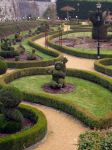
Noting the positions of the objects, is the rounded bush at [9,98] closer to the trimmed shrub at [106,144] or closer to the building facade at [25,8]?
the trimmed shrub at [106,144]

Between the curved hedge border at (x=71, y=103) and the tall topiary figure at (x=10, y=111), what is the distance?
324cm

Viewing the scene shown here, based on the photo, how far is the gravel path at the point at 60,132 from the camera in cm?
1664

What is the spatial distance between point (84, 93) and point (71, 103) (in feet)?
11.3

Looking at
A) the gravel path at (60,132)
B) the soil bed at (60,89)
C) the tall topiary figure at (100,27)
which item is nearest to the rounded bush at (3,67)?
the soil bed at (60,89)

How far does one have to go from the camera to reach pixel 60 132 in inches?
710

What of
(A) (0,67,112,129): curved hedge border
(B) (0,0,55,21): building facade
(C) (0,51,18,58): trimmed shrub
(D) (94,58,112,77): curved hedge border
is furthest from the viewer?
(B) (0,0,55,21): building facade

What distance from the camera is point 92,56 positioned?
3553 centimetres

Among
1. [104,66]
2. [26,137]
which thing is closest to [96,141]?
[26,137]

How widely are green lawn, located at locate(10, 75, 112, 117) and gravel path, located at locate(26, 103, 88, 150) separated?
1.36 meters

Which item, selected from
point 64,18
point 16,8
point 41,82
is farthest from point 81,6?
point 41,82

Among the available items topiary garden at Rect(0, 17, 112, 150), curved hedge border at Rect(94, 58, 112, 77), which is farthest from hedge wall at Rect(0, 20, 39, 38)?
curved hedge border at Rect(94, 58, 112, 77)

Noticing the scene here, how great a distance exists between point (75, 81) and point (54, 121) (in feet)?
26.2

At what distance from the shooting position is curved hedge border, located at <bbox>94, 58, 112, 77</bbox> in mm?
28711

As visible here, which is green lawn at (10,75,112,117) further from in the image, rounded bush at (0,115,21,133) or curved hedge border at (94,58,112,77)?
rounded bush at (0,115,21,133)
